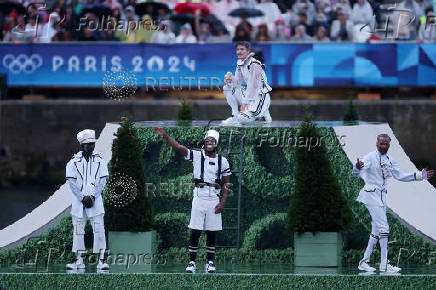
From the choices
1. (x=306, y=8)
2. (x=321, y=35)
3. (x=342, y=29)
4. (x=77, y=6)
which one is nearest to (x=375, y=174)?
(x=321, y=35)

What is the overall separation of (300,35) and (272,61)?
0.89 meters

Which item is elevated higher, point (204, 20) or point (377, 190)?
point (204, 20)

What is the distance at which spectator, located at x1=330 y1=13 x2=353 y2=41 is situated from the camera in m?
30.6

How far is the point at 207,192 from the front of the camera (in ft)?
65.7

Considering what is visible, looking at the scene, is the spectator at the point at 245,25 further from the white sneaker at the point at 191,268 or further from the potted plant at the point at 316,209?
the white sneaker at the point at 191,268

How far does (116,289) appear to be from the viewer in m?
19.3

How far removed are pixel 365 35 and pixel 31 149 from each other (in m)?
8.15

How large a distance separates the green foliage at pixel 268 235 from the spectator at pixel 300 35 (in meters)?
9.46

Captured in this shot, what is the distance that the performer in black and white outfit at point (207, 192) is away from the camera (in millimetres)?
20000

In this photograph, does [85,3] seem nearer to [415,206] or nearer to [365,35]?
[365,35]

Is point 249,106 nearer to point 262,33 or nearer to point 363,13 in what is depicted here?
point 262,33

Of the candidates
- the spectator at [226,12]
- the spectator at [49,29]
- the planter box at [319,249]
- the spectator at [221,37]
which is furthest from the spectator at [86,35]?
the planter box at [319,249]

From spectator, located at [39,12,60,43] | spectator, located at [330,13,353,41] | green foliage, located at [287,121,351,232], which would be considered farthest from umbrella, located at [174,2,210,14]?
green foliage, located at [287,121,351,232]

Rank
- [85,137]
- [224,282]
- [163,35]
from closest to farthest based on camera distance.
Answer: [224,282], [85,137], [163,35]
